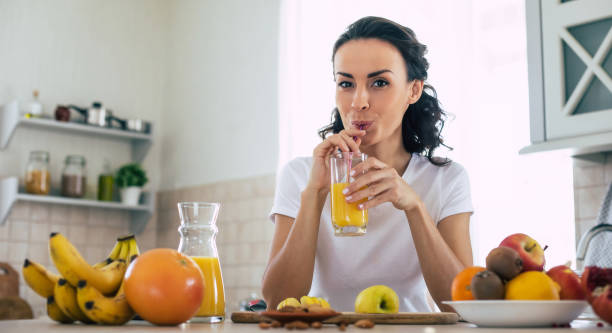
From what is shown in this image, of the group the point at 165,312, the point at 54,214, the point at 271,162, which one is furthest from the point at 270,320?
the point at 54,214

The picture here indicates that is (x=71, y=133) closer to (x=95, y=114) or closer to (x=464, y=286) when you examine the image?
(x=95, y=114)

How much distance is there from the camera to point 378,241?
1.88 meters

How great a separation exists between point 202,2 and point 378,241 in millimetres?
3247

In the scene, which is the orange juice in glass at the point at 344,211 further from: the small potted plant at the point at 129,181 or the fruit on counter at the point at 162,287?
the small potted plant at the point at 129,181

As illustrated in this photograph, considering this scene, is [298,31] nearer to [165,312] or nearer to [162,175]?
[162,175]

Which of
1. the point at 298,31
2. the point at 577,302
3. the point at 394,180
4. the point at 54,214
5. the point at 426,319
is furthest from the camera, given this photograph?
the point at 54,214

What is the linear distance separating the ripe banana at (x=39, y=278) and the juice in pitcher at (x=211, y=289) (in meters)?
0.24

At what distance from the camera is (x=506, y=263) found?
95 cm

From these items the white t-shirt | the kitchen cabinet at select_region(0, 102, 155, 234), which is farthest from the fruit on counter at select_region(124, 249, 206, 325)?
the kitchen cabinet at select_region(0, 102, 155, 234)

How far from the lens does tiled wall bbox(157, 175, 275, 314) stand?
3.82 meters

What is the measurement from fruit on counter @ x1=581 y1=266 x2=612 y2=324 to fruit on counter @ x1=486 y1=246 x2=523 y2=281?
0.10 metres

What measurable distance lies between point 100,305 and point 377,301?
49 centimetres

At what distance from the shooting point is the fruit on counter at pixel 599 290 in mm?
875

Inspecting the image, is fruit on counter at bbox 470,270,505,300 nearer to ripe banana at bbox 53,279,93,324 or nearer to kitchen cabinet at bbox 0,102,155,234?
ripe banana at bbox 53,279,93,324
